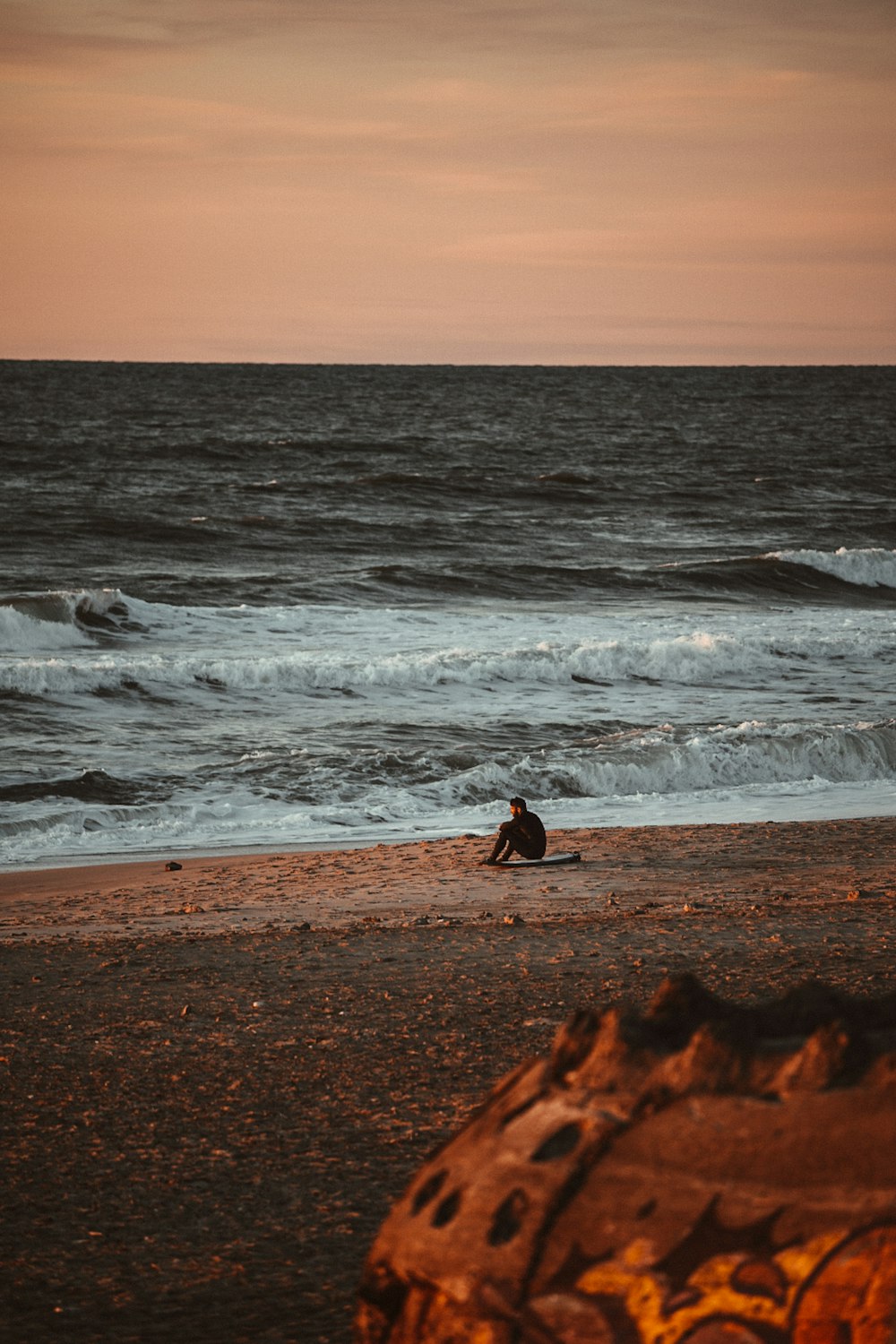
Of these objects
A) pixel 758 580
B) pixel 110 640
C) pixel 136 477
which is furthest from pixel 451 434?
pixel 110 640

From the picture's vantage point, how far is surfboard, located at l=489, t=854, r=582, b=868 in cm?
1042

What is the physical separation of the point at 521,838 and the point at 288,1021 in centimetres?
465

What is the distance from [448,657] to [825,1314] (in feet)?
59.7

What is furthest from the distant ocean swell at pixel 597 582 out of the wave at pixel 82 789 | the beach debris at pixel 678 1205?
the beach debris at pixel 678 1205

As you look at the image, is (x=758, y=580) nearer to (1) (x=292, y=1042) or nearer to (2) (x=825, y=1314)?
(1) (x=292, y=1042)

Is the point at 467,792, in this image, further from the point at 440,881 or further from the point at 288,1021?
the point at 288,1021

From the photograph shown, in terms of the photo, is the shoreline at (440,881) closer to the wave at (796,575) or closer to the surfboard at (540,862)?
the surfboard at (540,862)

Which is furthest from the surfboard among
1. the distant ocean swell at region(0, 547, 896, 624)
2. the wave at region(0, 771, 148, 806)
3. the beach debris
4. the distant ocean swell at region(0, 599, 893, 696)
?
the distant ocean swell at region(0, 547, 896, 624)

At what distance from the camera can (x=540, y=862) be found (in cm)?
1048

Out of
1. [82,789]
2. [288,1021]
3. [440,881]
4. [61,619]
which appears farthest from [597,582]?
[288,1021]

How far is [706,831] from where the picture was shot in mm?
11789

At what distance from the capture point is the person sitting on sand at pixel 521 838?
10.4 metres

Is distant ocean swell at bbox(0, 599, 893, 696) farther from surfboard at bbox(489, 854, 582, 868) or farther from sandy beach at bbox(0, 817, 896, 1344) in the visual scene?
surfboard at bbox(489, 854, 582, 868)

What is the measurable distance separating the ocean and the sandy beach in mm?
2696
